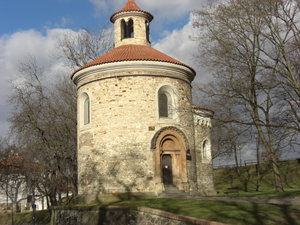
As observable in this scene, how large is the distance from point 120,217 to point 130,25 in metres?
14.1

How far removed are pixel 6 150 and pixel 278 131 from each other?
2782 centimetres

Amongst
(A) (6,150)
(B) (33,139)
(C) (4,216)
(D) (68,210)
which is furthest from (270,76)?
(C) (4,216)

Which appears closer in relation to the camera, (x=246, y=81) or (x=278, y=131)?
(x=278, y=131)

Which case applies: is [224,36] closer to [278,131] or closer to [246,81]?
[246,81]

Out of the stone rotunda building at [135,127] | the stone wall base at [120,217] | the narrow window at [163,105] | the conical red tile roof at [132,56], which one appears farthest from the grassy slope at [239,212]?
the conical red tile roof at [132,56]

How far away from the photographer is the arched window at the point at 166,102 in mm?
21625

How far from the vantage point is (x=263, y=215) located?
1152cm

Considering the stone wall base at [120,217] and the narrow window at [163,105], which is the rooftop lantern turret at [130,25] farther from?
the stone wall base at [120,217]

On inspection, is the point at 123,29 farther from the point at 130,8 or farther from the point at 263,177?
the point at 263,177

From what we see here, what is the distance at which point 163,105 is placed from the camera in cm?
2178

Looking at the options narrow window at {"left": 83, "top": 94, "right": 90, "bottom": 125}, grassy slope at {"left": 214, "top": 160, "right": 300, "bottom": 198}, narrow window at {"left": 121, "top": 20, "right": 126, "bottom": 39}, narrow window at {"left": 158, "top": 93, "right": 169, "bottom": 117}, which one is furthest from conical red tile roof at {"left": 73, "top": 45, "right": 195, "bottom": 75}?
grassy slope at {"left": 214, "top": 160, "right": 300, "bottom": 198}

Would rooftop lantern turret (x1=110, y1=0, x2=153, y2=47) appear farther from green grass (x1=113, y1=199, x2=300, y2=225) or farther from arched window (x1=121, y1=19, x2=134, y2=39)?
green grass (x1=113, y1=199, x2=300, y2=225)

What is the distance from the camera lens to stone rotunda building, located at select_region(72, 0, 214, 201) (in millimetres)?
20156

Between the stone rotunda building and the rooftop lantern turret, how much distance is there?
2.46 m
